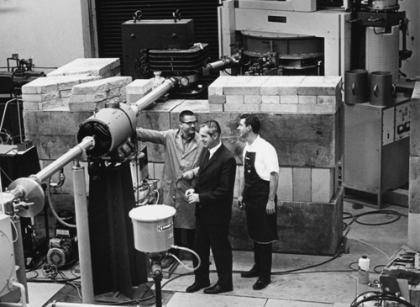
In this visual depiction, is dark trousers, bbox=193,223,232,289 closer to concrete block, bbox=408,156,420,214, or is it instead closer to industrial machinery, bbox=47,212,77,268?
industrial machinery, bbox=47,212,77,268

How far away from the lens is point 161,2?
1484 centimetres

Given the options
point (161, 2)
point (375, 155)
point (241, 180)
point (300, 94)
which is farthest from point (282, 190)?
point (161, 2)

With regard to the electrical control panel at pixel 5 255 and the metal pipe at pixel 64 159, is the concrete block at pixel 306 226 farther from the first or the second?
the electrical control panel at pixel 5 255

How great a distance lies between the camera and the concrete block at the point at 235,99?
985 cm

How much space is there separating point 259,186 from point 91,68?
329 centimetres

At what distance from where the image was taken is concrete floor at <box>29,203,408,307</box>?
891cm

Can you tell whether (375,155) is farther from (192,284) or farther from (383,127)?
(192,284)

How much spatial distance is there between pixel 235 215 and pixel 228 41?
3.36m

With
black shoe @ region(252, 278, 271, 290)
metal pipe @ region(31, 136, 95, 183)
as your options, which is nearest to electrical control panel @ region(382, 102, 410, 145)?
black shoe @ region(252, 278, 271, 290)

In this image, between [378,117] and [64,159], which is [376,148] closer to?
[378,117]

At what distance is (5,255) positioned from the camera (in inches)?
221

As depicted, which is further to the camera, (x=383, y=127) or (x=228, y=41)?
(x=228, y=41)

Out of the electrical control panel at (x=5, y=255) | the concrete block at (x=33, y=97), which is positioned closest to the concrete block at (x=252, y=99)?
the concrete block at (x=33, y=97)

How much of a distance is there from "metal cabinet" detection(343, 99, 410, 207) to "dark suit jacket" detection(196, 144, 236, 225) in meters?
3.31
